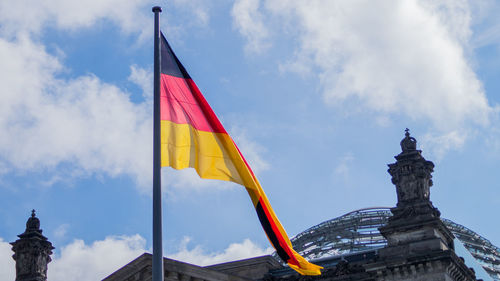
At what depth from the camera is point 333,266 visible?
4366 cm

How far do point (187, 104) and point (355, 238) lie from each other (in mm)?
40382

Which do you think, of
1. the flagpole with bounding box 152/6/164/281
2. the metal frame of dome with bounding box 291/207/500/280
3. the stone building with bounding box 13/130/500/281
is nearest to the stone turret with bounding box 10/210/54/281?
the stone building with bounding box 13/130/500/281

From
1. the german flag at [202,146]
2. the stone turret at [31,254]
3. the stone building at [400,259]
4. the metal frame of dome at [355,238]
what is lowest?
the german flag at [202,146]

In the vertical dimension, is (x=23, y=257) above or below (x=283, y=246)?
above

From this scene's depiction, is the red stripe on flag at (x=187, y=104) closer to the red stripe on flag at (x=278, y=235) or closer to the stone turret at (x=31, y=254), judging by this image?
the red stripe on flag at (x=278, y=235)

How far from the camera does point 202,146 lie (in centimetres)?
2066

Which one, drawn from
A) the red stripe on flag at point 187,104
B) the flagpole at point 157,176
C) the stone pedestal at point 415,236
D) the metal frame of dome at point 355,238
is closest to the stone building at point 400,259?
the stone pedestal at point 415,236

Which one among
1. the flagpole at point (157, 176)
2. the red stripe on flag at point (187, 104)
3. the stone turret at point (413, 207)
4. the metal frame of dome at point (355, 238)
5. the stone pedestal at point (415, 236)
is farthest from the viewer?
the metal frame of dome at point (355, 238)

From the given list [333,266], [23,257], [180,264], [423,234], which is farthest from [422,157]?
[23,257]

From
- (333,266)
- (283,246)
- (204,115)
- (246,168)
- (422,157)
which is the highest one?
(422,157)

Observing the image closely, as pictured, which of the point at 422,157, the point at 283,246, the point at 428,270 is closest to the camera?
the point at 283,246

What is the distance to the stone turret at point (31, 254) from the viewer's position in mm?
47125

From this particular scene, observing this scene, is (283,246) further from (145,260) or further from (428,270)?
(145,260)

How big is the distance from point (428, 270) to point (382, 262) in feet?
7.33
